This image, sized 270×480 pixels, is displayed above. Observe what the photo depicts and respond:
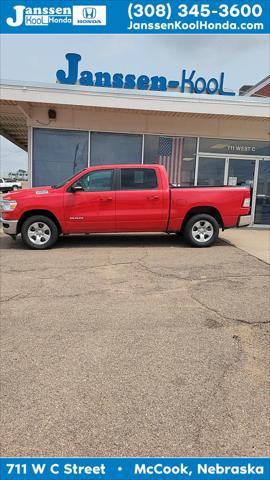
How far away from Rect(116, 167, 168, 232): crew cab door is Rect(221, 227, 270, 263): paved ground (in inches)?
82.6

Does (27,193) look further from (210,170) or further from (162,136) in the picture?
(210,170)

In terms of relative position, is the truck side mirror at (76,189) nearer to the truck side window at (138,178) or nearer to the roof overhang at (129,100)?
the truck side window at (138,178)

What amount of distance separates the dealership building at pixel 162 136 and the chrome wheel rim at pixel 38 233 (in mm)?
3943

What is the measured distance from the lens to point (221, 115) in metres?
11.7

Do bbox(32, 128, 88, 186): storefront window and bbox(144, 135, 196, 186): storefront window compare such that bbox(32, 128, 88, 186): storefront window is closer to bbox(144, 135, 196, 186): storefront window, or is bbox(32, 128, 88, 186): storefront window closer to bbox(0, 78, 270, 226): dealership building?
bbox(0, 78, 270, 226): dealership building

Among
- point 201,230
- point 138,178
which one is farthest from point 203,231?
point 138,178

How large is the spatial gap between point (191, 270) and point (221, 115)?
21.5 ft

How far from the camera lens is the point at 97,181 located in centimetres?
890

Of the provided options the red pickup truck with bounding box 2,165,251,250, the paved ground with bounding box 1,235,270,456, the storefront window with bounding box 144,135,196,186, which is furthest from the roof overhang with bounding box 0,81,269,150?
the paved ground with bounding box 1,235,270,456

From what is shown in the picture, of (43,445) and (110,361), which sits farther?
(110,361)

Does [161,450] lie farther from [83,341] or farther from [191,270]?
[191,270]

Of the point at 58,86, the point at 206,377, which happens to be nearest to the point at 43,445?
the point at 206,377

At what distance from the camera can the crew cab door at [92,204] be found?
870cm

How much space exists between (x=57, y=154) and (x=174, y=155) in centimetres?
370
